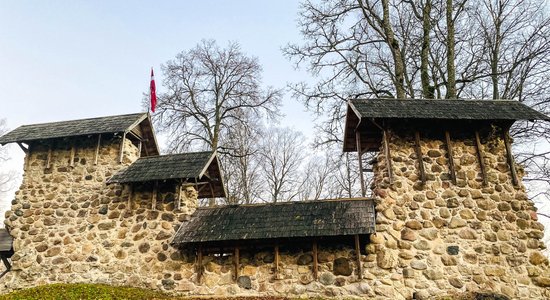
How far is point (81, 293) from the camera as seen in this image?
884 centimetres

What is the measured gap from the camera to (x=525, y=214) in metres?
9.41

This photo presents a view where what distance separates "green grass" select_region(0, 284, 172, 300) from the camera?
860 centimetres

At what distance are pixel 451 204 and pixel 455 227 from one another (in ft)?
1.80

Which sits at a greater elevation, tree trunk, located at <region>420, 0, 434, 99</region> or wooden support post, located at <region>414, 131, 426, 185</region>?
tree trunk, located at <region>420, 0, 434, 99</region>

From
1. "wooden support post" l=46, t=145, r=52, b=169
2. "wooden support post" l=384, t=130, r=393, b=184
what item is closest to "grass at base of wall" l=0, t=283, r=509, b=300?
"wooden support post" l=384, t=130, r=393, b=184

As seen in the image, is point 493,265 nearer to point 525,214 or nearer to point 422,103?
point 525,214

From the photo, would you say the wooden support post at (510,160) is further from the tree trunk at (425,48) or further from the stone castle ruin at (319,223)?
the tree trunk at (425,48)

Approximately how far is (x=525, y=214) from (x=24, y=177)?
542 inches

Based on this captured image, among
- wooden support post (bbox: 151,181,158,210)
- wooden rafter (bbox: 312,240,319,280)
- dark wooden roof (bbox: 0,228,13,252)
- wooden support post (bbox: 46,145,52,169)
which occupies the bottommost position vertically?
wooden rafter (bbox: 312,240,319,280)

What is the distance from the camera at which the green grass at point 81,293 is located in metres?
8.60

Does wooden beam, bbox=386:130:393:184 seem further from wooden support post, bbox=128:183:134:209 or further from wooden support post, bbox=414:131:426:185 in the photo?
wooden support post, bbox=128:183:134:209

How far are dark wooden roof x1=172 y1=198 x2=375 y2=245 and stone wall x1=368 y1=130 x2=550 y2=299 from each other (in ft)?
2.01

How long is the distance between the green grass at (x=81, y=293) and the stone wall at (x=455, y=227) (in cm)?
552

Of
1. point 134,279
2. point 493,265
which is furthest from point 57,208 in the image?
point 493,265
